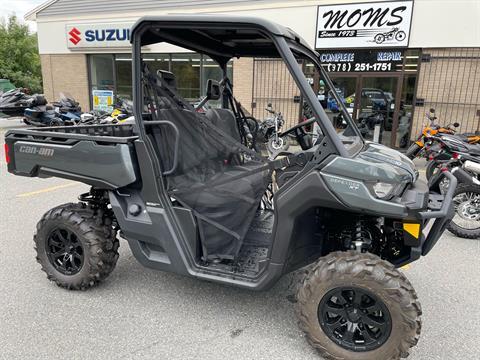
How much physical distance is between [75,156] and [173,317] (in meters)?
1.49

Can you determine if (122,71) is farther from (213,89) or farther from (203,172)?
(203,172)

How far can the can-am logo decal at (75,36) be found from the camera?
49.9 ft

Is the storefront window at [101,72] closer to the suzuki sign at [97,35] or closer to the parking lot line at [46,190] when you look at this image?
the suzuki sign at [97,35]

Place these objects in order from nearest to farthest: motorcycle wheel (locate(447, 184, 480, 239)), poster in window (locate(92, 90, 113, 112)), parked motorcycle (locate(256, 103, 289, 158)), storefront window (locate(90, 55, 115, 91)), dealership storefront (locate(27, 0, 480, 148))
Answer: parked motorcycle (locate(256, 103, 289, 158))
motorcycle wheel (locate(447, 184, 480, 239))
dealership storefront (locate(27, 0, 480, 148))
storefront window (locate(90, 55, 115, 91))
poster in window (locate(92, 90, 113, 112))

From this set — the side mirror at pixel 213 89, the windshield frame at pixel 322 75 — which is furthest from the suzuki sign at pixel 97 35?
the windshield frame at pixel 322 75

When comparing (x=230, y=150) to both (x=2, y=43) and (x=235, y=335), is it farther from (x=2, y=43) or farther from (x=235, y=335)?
(x=2, y=43)

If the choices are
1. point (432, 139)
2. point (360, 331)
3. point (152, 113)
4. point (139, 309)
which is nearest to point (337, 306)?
point (360, 331)

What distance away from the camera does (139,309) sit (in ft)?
9.92

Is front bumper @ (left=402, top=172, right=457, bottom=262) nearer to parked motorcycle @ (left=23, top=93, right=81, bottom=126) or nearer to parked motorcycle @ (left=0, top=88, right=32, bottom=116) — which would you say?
parked motorcycle @ (left=23, top=93, right=81, bottom=126)

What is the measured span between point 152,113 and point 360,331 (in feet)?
6.87

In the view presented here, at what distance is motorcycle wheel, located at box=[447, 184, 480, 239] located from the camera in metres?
4.70

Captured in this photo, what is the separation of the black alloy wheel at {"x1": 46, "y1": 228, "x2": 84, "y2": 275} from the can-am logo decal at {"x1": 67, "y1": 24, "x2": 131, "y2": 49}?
12.4 meters

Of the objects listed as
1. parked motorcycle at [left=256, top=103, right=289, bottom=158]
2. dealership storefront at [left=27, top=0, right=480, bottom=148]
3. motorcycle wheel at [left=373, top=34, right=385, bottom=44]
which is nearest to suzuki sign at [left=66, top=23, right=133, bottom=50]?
dealership storefront at [left=27, top=0, right=480, bottom=148]

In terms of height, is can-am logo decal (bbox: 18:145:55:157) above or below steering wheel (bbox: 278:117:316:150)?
below
